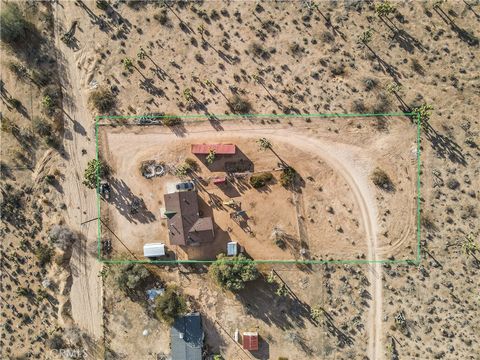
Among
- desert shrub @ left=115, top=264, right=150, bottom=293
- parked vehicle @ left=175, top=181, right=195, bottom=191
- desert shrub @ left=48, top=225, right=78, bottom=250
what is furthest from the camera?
desert shrub @ left=48, top=225, right=78, bottom=250

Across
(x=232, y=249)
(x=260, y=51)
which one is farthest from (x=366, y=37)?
(x=232, y=249)

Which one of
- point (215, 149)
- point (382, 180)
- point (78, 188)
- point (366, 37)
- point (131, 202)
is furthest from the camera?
point (78, 188)

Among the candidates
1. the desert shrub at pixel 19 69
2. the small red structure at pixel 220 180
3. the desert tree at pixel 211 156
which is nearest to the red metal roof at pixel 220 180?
the small red structure at pixel 220 180

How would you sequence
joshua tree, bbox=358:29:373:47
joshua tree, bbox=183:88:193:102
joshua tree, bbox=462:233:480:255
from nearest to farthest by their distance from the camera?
joshua tree, bbox=462:233:480:255
joshua tree, bbox=358:29:373:47
joshua tree, bbox=183:88:193:102

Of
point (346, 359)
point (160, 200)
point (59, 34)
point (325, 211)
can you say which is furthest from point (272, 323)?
point (59, 34)

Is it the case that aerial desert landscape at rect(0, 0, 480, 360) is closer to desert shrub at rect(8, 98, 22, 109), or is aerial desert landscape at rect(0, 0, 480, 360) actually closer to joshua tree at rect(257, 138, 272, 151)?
desert shrub at rect(8, 98, 22, 109)

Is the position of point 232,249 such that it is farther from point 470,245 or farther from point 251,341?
point 470,245

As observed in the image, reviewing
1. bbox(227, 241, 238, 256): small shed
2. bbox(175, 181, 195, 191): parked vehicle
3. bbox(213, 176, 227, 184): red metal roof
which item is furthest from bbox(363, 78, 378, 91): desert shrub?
bbox(227, 241, 238, 256): small shed
